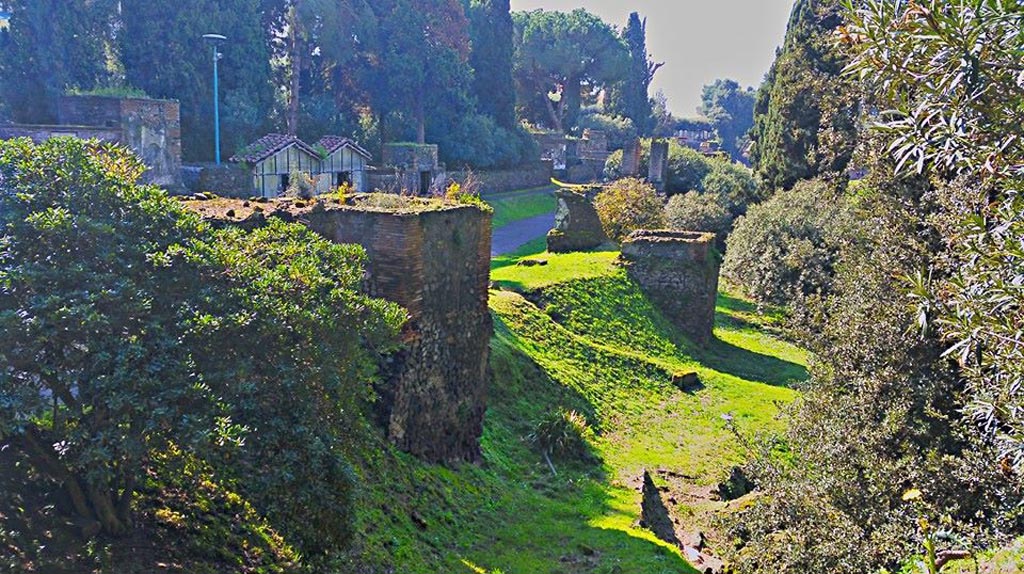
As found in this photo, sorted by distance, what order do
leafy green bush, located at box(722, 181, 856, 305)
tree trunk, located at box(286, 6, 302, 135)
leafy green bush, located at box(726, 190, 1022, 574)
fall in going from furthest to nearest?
tree trunk, located at box(286, 6, 302, 135) → leafy green bush, located at box(722, 181, 856, 305) → leafy green bush, located at box(726, 190, 1022, 574)

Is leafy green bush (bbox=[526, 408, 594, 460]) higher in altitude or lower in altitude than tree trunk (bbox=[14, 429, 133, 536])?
lower

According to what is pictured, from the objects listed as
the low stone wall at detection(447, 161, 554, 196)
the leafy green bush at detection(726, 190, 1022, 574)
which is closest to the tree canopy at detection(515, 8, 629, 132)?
the low stone wall at detection(447, 161, 554, 196)

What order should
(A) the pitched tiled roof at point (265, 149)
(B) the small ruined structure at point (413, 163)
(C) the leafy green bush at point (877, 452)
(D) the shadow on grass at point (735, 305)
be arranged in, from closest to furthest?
(C) the leafy green bush at point (877, 452) < (D) the shadow on grass at point (735, 305) < (A) the pitched tiled roof at point (265, 149) < (B) the small ruined structure at point (413, 163)

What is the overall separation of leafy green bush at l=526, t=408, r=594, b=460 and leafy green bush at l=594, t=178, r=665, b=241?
16.4 m

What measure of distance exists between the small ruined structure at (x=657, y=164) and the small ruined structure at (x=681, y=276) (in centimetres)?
1736

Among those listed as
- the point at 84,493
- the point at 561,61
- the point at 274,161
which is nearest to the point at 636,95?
the point at 561,61

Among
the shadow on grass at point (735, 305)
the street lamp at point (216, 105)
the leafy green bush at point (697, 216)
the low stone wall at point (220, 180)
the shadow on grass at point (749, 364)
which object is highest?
the street lamp at point (216, 105)

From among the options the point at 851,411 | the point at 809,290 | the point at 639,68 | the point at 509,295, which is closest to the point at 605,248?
the point at 809,290

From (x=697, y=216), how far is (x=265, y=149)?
16634 millimetres

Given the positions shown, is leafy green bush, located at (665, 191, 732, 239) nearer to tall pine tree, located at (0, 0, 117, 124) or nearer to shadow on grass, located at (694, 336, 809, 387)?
shadow on grass, located at (694, 336, 809, 387)

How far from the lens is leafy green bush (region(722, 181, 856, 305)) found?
2489 cm

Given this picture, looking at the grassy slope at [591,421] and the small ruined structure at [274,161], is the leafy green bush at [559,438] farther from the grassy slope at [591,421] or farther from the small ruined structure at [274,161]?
the small ruined structure at [274,161]

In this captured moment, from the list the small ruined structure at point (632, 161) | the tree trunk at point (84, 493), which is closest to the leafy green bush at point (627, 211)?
the small ruined structure at point (632, 161)

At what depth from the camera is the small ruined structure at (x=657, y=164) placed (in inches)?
1617
